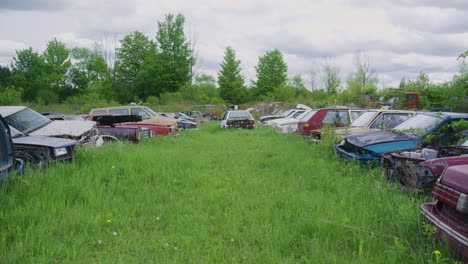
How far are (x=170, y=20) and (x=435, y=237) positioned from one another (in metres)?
60.8

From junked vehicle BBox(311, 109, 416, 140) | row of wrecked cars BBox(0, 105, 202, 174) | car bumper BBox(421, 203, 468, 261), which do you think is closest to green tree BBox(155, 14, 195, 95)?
row of wrecked cars BBox(0, 105, 202, 174)

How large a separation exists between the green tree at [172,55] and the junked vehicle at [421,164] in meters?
54.1

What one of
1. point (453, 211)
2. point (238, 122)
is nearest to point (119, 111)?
point (238, 122)

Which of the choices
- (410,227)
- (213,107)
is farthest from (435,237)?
(213,107)

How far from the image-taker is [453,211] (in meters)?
3.21

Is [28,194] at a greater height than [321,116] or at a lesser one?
lesser

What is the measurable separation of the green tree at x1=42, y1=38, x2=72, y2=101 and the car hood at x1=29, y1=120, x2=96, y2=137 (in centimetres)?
5454

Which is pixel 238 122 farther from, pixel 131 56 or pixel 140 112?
pixel 131 56

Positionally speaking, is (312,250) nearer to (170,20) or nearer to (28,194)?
(28,194)

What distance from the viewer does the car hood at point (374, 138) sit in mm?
7788

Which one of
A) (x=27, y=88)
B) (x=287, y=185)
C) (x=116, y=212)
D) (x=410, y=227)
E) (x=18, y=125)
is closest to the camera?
(x=410, y=227)

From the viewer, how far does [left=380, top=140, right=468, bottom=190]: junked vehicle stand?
4.81 m

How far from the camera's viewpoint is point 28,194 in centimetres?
532

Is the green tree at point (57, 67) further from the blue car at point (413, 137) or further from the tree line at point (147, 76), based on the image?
the blue car at point (413, 137)
